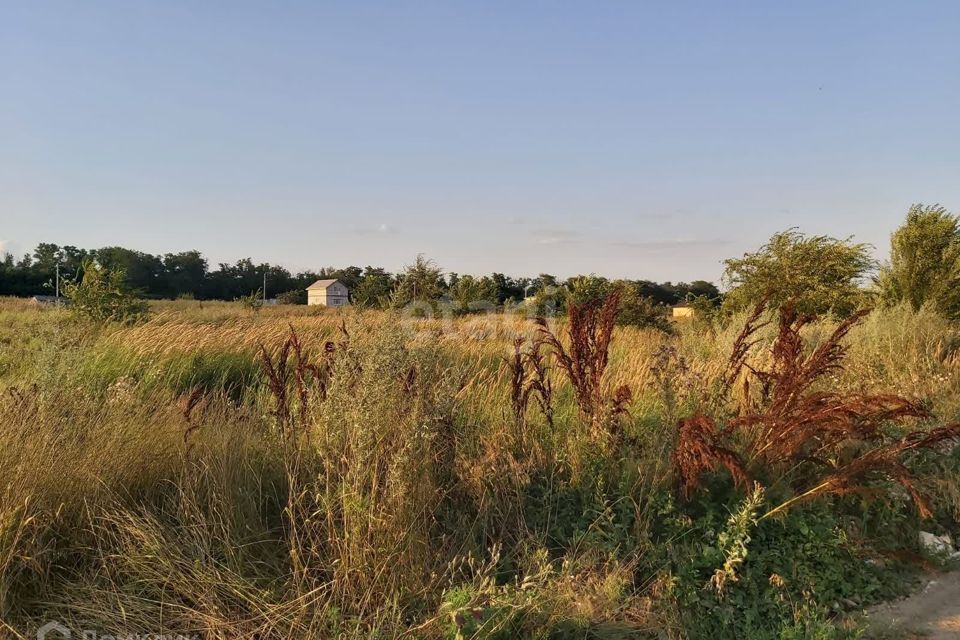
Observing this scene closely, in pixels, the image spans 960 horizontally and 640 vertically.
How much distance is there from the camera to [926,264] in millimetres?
12297

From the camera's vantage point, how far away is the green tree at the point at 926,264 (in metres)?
11.8

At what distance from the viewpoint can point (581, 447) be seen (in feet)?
10.5

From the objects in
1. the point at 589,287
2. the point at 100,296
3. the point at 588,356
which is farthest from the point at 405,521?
the point at 589,287

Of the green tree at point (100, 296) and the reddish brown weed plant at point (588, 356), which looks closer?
the reddish brown weed plant at point (588, 356)

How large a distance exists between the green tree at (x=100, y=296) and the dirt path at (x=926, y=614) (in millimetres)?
11705

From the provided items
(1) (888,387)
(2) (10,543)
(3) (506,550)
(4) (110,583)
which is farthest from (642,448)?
→ (1) (888,387)

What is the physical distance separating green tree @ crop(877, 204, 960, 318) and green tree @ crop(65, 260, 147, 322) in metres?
16.6

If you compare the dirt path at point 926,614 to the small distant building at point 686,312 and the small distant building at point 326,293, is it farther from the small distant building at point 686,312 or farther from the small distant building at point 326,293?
the small distant building at point 326,293

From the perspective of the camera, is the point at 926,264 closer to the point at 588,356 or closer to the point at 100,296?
the point at 588,356

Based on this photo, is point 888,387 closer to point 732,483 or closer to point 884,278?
point 732,483

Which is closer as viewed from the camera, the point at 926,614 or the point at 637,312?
the point at 926,614

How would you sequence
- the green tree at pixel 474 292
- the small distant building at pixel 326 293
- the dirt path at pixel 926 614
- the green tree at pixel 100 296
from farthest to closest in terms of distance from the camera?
the small distant building at pixel 326 293 → the green tree at pixel 474 292 → the green tree at pixel 100 296 → the dirt path at pixel 926 614

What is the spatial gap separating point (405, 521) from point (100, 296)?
38.3 ft

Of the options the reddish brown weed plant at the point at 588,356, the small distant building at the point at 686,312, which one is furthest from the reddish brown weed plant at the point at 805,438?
the small distant building at the point at 686,312
